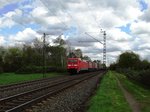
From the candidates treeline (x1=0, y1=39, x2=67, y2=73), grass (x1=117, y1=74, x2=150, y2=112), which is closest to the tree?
treeline (x1=0, y1=39, x2=67, y2=73)

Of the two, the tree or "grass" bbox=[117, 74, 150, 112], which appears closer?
"grass" bbox=[117, 74, 150, 112]

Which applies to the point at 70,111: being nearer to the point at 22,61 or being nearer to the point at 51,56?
the point at 22,61

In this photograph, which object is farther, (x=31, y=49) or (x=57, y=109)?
(x=31, y=49)

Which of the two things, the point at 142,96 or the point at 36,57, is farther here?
the point at 36,57

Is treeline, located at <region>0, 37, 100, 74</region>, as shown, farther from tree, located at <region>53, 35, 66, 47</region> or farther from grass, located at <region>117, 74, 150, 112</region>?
grass, located at <region>117, 74, 150, 112</region>

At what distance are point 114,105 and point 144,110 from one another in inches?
72.0

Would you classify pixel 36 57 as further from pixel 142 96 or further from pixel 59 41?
pixel 142 96

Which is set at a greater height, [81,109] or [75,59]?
[75,59]

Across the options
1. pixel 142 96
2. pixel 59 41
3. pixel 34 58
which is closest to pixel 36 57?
pixel 34 58

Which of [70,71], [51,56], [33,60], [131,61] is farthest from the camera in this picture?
[131,61]

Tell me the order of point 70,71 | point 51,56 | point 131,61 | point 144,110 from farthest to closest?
point 131,61, point 51,56, point 70,71, point 144,110

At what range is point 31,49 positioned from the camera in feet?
357

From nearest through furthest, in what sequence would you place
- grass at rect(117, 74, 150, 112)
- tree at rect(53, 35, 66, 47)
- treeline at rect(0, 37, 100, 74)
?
grass at rect(117, 74, 150, 112)
treeline at rect(0, 37, 100, 74)
tree at rect(53, 35, 66, 47)

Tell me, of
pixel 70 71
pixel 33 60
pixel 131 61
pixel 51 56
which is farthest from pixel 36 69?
pixel 131 61
